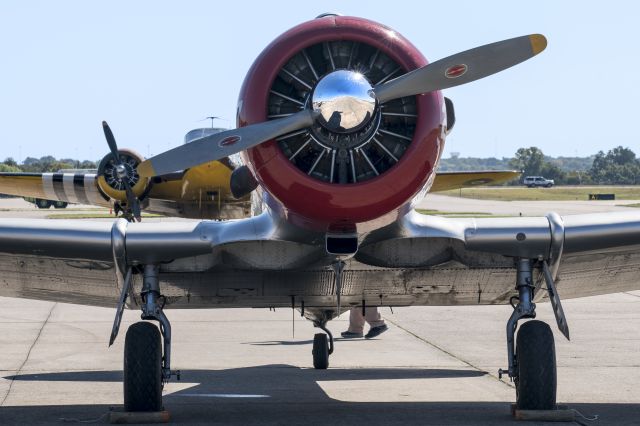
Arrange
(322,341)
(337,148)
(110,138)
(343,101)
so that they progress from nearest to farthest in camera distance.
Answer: (343,101) < (337,148) < (322,341) < (110,138)

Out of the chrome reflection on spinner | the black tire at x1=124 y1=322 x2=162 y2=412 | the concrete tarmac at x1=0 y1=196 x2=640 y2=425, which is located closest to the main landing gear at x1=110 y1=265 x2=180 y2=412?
the black tire at x1=124 y1=322 x2=162 y2=412

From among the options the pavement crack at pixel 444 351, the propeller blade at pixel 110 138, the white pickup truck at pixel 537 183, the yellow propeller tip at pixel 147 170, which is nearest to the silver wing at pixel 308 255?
the yellow propeller tip at pixel 147 170

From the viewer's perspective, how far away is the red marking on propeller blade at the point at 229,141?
7.50 meters

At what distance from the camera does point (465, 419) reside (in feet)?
28.1

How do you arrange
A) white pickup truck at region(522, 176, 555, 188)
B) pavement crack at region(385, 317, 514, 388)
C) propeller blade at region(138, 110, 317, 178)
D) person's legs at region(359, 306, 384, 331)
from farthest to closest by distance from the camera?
white pickup truck at region(522, 176, 555, 188) → person's legs at region(359, 306, 384, 331) → pavement crack at region(385, 317, 514, 388) → propeller blade at region(138, 110, 317, 178)

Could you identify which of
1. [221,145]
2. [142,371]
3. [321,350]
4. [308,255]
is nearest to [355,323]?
[321,350]

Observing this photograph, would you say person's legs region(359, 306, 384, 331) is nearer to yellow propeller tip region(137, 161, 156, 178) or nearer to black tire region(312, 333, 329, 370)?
black tire region(312, 333, 329, 370)

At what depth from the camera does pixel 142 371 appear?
8.37 metres

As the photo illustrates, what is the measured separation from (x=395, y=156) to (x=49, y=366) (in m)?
5.55

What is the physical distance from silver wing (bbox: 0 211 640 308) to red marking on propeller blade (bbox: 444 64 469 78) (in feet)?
3.97

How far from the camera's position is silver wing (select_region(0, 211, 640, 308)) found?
8.42 metres

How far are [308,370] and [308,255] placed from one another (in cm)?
336

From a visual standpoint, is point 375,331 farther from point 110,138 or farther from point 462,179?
point 110,138

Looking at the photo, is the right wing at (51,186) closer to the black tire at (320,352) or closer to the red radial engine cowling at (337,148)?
the black tire at (320,352)
